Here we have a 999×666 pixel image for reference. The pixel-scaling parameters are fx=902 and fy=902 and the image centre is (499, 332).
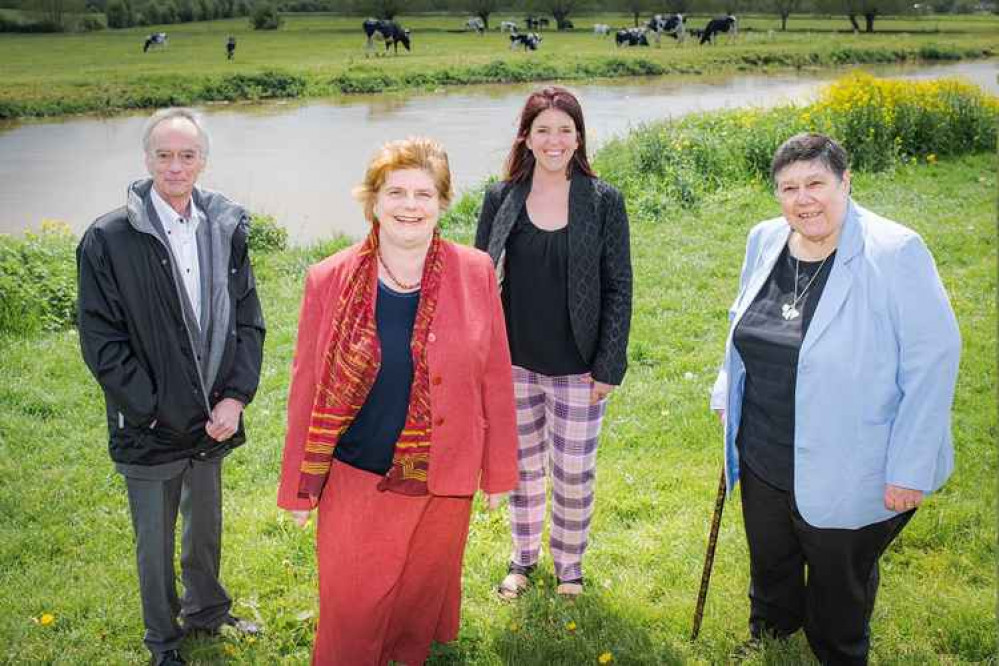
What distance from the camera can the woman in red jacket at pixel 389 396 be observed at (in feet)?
9.75

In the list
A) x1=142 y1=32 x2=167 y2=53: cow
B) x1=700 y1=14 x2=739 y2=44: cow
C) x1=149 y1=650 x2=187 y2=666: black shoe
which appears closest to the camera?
x1=149 y1=650 x2=187 y2=666: black shoe

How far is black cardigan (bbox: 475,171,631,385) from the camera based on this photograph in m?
3.71

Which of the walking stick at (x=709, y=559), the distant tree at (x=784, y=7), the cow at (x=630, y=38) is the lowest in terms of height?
the walking stick at (x=709, y=559)

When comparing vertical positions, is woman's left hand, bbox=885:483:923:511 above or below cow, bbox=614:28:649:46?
below

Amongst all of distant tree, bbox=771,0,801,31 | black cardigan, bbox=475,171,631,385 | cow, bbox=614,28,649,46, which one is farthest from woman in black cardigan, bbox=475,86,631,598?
distant tree, bbox=771,0,801,31

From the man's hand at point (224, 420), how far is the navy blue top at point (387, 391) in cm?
61

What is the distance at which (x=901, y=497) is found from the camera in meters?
2.94

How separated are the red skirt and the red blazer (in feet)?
0.45

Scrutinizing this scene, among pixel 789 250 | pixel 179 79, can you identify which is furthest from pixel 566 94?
pixel 179 79

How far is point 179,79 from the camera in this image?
100 feet

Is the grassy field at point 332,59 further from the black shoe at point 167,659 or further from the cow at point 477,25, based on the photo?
the black shoe at point 167,659

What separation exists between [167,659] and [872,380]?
285 centimetres

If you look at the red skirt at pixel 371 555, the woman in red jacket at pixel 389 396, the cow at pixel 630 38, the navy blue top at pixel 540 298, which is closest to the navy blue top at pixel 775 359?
the navy blue top at pixel 540 298

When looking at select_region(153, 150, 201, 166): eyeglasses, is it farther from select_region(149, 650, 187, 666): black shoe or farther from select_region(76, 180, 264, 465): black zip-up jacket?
select_region(149, 650, 187, 666): black shoe
